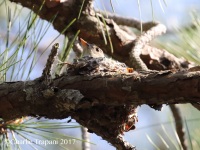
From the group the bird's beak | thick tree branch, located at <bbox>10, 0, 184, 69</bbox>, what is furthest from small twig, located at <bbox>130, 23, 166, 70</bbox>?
the bird's beak

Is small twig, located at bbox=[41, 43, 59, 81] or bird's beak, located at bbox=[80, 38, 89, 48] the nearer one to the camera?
small twig, located at bbox=[41, 43, 59, 81]

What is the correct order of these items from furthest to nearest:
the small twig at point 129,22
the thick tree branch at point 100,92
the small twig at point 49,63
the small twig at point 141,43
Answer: the small twig at point 129,22, the small twig at point 141,43, the small twig at point 49,63, the thick tree branch at point 100,92

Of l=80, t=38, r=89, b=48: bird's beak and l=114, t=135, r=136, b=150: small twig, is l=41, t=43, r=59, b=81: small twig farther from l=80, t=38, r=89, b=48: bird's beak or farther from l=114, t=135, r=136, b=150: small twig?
l=80, t=38, r=89, b=48: bird's beak

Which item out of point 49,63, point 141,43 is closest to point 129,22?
point 141,43

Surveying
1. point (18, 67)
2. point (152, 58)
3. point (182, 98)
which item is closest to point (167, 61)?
point (152, 58)

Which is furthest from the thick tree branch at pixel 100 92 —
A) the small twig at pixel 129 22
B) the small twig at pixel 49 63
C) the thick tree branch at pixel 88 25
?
the small twig at pixel 129 22

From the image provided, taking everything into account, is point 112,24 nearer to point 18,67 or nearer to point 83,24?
point 83,24

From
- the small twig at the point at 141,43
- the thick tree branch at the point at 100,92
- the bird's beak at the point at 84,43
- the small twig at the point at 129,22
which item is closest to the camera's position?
the thick tree branch at the point at 100,92

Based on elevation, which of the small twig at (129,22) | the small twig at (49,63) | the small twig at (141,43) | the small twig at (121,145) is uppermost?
the small twig at (129,22)

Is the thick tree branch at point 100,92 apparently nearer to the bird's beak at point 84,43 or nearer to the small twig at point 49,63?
the small twig at point 49,63
